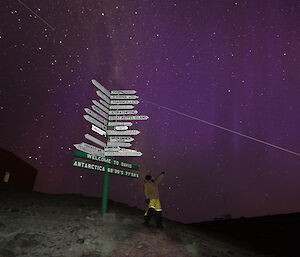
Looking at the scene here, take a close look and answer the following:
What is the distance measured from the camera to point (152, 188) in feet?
31.1

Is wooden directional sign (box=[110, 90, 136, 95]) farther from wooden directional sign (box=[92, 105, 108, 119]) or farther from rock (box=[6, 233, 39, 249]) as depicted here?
rock (box=[6, 233, 39, 249])

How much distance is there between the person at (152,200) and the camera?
363 inches

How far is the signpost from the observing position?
924cm

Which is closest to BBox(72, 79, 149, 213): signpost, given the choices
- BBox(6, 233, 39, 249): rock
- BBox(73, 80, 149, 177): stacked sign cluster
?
BBox(73, 80, 149, 177): stacked sign cluster

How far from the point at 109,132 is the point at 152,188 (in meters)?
2.89

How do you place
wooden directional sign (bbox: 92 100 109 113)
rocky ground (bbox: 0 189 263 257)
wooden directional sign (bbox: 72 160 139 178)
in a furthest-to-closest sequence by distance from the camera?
wooden directional sign (bbox: 92 100 109 113) < wooden directional sign (bbox: 72 160 139 178) < rocky ground (bbox: 0 189 263 257)

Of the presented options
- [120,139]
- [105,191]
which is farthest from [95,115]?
[105,191]

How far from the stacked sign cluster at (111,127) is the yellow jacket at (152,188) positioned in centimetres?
87

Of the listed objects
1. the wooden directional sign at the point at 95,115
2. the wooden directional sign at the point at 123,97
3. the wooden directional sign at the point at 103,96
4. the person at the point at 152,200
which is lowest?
the person at the point at 152,200

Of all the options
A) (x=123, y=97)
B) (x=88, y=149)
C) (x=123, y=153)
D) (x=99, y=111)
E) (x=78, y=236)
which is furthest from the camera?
(x=123, y=97)

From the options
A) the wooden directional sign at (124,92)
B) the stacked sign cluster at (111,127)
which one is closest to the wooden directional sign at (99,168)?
the stacked sign cluster at (111,127)

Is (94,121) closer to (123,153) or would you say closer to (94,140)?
(94,140)

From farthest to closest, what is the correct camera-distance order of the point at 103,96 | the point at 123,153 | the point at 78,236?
the point at 103,96, the point at 123,153, the point at 78,236

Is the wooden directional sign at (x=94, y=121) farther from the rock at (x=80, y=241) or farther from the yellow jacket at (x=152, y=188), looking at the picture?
the rock at (x=80, y=241)
